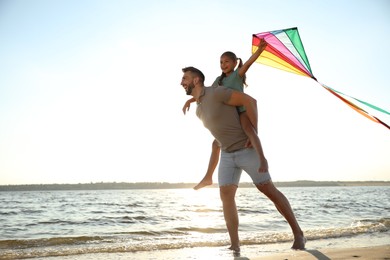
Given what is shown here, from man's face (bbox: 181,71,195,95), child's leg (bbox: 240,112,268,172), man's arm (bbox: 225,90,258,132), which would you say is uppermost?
man's face (bbox: 181,71,195,95)

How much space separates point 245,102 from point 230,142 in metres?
0.45

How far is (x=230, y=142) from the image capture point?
4266mm

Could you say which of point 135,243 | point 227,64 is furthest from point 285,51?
point 135,243

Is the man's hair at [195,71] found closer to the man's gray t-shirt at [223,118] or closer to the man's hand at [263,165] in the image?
the man's gray t-shirt at [223,118]

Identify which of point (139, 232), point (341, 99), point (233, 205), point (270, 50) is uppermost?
point (270, 50)

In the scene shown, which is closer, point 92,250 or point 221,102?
point 221,102

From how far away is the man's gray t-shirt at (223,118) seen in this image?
4160 mm

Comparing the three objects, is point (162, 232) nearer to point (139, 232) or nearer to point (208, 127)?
point (139, 232)

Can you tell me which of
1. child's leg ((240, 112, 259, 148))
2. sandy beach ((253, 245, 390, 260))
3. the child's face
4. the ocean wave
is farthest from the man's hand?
the ocean wave

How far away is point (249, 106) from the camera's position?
13.5 ft

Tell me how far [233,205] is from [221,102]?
112 centimetres

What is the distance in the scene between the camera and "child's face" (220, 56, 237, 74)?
4.39 m

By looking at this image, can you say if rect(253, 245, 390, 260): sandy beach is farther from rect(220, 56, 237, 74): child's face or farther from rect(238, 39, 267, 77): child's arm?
rect(220, 56, 237, 74): child's face

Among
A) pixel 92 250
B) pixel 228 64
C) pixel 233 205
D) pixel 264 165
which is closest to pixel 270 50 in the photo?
pixel 228 64
